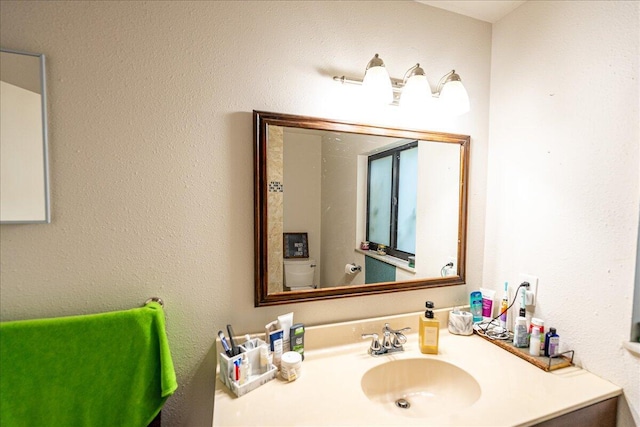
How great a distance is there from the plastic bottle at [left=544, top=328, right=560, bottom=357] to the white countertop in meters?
0.06

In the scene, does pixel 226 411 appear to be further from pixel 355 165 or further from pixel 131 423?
pixel 355 165


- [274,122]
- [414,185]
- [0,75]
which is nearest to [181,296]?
[274,122]

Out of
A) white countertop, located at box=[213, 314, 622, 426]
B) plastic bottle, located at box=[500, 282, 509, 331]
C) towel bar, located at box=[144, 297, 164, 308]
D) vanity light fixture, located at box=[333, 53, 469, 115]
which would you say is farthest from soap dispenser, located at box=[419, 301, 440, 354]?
towel bar, located at box=[144, 297, 164, 308]

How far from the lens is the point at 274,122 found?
1054 millimetres

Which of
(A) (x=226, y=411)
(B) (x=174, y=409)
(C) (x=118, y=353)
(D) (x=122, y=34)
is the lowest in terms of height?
(B) (x=174, y=409)

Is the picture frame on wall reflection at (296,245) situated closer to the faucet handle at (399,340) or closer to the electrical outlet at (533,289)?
the faucet handle at (399,340)

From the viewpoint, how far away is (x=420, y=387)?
110 centimetres

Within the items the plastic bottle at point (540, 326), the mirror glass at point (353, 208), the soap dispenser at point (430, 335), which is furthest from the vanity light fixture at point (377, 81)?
the plastic bottle at point (540, 326)

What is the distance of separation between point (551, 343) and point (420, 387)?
0.50 m

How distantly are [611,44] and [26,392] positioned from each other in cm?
202

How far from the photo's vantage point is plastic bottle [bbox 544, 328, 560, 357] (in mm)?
1058

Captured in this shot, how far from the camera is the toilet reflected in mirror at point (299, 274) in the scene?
1115 millimetres

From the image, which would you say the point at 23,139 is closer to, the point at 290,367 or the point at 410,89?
the point at 290,367

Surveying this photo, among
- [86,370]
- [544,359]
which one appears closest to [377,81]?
[544,359]
